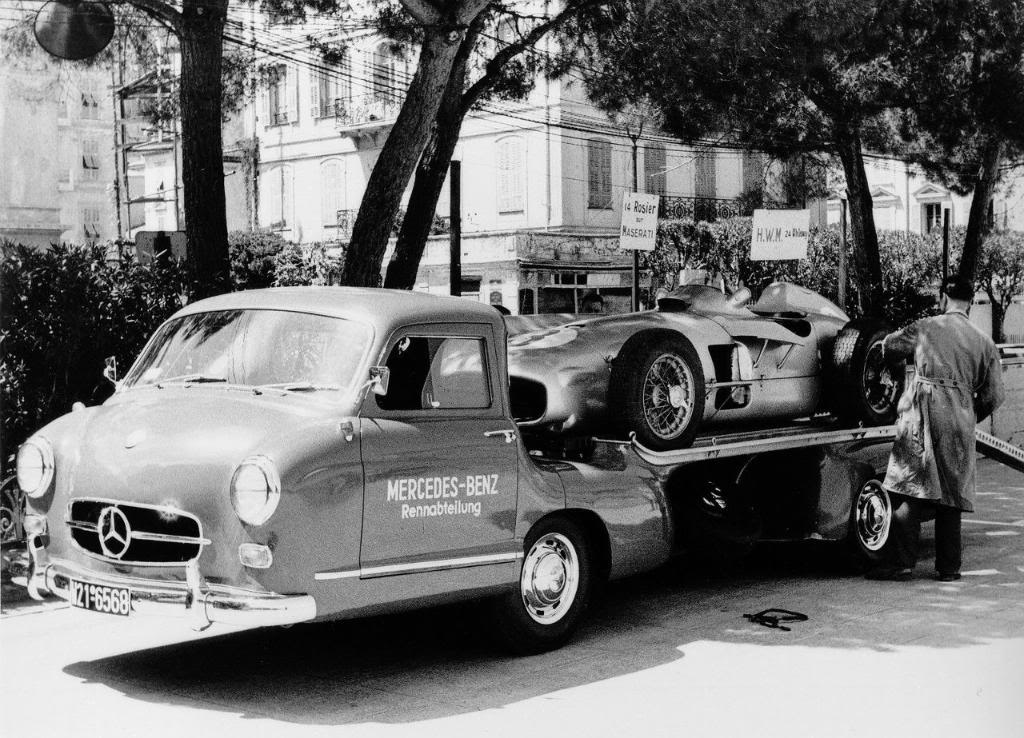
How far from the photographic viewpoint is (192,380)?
653 centimetres

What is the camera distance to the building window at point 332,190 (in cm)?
4378

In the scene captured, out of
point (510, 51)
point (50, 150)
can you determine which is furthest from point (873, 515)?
A: point (50, 150)

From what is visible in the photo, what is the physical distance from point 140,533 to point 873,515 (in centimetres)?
541

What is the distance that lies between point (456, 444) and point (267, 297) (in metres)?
1.34

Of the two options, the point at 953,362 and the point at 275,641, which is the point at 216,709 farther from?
the point at 953,362

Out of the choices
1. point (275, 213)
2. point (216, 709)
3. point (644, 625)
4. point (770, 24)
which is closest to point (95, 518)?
point (216, 709)

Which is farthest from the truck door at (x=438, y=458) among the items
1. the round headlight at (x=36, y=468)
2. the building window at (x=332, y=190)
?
the building window at (x=332, y=190)

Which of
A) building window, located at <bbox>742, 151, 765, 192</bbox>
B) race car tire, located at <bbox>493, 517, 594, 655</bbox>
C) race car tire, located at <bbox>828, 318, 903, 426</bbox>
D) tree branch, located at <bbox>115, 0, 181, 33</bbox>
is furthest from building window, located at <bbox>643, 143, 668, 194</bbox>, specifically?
race car tire, located at <bbox>493, 517, 594, 655</bbox>

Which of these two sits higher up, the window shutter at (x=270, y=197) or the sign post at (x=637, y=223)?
the window shutter at (x=270, y=197)

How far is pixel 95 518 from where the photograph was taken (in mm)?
5934

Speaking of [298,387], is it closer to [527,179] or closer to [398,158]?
[398,158]

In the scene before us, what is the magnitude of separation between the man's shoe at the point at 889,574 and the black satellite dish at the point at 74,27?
861 cm

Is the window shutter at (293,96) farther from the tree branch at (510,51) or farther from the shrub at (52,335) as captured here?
the shrub at (52,335)

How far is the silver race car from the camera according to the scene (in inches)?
307
